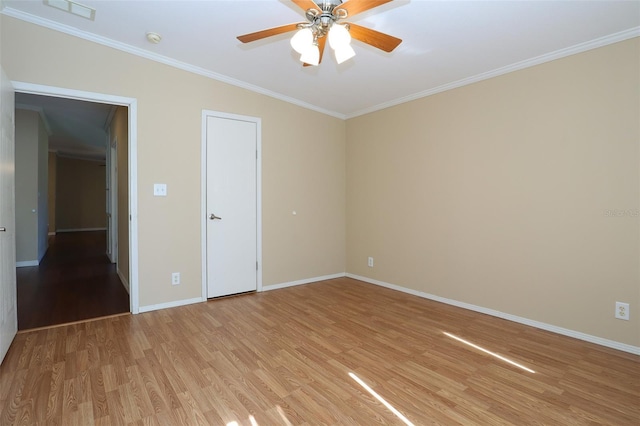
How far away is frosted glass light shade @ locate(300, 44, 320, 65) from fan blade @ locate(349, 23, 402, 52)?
9.7 inches

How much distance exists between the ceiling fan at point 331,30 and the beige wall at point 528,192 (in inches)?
70.9

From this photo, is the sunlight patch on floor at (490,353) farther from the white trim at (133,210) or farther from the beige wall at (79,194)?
the beige wall at (79,194)

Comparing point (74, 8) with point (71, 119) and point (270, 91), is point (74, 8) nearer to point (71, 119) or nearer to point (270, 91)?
point (270, 91)

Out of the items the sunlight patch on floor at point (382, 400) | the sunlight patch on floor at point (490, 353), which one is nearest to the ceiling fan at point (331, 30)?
the sunlight patch on floor at point (382, 400)

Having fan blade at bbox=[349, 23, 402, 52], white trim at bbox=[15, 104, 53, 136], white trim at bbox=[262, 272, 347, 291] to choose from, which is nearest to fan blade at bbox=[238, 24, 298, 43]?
fan blade at bbox=[349, 23, 402, 52]

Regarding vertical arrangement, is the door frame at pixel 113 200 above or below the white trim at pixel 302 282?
above

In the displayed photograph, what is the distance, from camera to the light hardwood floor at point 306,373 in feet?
5.55

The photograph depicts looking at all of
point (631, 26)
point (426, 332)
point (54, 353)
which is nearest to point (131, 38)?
point (54, 353)

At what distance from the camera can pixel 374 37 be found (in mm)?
1943

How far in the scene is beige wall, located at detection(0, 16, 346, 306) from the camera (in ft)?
9.18

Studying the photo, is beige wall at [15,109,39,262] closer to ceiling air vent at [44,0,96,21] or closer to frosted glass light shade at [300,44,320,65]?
ceiling air vent at [44,0,96,21]

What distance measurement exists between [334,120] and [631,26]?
10.7 feet

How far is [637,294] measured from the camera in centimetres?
239

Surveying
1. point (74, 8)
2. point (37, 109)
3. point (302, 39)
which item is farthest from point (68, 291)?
point (302, 39)
